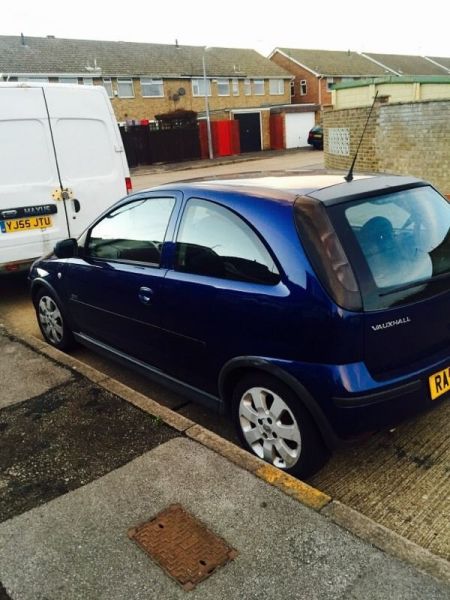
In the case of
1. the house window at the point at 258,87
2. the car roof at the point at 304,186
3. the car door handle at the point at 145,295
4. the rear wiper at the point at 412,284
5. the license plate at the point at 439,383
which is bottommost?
the license plate at the point at 439,383

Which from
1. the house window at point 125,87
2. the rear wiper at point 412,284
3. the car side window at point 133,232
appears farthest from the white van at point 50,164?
the house window at point 125,87

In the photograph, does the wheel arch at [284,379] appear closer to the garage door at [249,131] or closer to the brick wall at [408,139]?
the brick wall at [408,139]

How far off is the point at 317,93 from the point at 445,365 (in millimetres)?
49321

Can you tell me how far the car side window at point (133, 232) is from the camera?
3559 millimetres

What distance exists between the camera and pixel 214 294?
119 inches

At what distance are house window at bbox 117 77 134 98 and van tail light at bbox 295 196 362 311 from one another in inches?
1497

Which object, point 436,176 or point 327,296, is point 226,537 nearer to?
Result: point 327,296

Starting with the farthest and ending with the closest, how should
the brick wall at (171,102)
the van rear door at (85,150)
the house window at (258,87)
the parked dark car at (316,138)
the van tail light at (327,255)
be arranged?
the house window at (258,87)
the brick wall at (171,102)
the parked dark car at (316,138)
the van rear door at (85,150)
the van tail light at (327,255)

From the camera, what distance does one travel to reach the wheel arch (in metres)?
2.65

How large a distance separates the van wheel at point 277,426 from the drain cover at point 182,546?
64 centimetres

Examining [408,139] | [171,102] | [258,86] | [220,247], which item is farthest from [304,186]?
[258,86]

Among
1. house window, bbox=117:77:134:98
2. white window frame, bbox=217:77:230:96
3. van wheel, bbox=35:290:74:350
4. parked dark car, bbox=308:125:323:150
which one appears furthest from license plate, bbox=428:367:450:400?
white window frame, bbox=217:77:230:96

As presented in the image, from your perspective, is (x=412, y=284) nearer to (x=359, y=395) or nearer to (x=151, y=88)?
(x=359, y=395)

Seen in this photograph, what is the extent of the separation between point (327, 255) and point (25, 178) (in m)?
4.50
